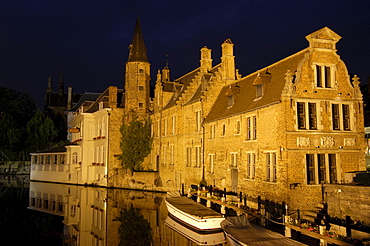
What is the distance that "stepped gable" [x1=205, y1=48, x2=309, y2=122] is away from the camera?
22172 millimetres

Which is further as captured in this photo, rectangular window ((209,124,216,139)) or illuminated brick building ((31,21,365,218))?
rectangular window ((209,124,216,139))

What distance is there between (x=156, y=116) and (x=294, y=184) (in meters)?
23.9

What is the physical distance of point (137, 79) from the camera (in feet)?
141

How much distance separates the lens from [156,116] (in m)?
41.2

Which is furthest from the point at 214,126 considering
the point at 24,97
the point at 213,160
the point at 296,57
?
the point at 24,97

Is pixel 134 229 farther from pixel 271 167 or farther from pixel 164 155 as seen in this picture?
pixel 164 155

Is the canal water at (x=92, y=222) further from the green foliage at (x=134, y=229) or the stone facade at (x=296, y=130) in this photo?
the stone facade at (x=296, y=130)

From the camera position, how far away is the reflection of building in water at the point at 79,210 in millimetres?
18964

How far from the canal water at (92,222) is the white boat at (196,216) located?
505 mm

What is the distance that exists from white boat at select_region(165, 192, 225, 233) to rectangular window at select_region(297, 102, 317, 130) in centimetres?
754

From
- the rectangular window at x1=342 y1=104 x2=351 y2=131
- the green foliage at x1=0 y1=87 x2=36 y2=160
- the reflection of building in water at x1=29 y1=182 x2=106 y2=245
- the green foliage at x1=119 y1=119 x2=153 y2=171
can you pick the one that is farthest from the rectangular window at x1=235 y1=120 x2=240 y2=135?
the green foliage at x1=0 y1=87 x2=36 y2=160

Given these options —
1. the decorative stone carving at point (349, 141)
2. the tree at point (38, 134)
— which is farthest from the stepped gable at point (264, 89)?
the tree at point (38, 134)

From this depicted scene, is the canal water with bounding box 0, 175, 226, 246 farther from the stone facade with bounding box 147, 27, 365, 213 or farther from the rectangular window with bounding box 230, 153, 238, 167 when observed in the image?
the rectangular window with bounding box 230, 153, 238, 167

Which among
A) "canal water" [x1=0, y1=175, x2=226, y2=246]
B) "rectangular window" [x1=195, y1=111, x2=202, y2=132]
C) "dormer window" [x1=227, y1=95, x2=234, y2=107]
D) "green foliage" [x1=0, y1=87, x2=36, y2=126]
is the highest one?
"green foliage" [x1=0, y1=87, x2=36, y2=126]
